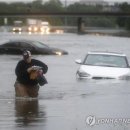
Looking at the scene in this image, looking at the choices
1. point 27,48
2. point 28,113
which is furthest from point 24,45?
point 28,113

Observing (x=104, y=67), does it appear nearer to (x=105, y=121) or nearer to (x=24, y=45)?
(x=105, y=121)

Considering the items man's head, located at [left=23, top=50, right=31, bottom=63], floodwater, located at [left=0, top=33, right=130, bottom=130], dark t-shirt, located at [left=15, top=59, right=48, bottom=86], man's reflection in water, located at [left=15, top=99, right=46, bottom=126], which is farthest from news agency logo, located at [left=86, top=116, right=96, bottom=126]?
dark t-shirt, located at [left=15, top=59, right=48, bottom=86]

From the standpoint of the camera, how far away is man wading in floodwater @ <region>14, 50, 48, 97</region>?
17844mm

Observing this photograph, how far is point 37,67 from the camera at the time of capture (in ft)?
58.7

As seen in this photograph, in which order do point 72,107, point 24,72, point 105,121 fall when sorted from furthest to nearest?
point 24,72, point 72,107, point 105,121

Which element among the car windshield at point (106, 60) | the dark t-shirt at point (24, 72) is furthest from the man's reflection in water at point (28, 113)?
the car windshield at point (106, 60)

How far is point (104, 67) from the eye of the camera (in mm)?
27328

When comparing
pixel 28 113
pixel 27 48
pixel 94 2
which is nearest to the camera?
pixel 28 113

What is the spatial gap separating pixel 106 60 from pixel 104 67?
44.2 inches

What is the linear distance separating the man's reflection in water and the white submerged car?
869 centimetres

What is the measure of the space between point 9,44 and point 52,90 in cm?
3231

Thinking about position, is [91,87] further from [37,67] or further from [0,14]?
[0,14]

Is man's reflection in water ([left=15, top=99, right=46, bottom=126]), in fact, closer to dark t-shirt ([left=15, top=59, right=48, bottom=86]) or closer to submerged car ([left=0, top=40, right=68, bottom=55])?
dark t-shirt ([left=15, top=59, right=48, bottom=86])

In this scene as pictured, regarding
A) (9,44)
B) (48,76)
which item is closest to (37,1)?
(9,44)
